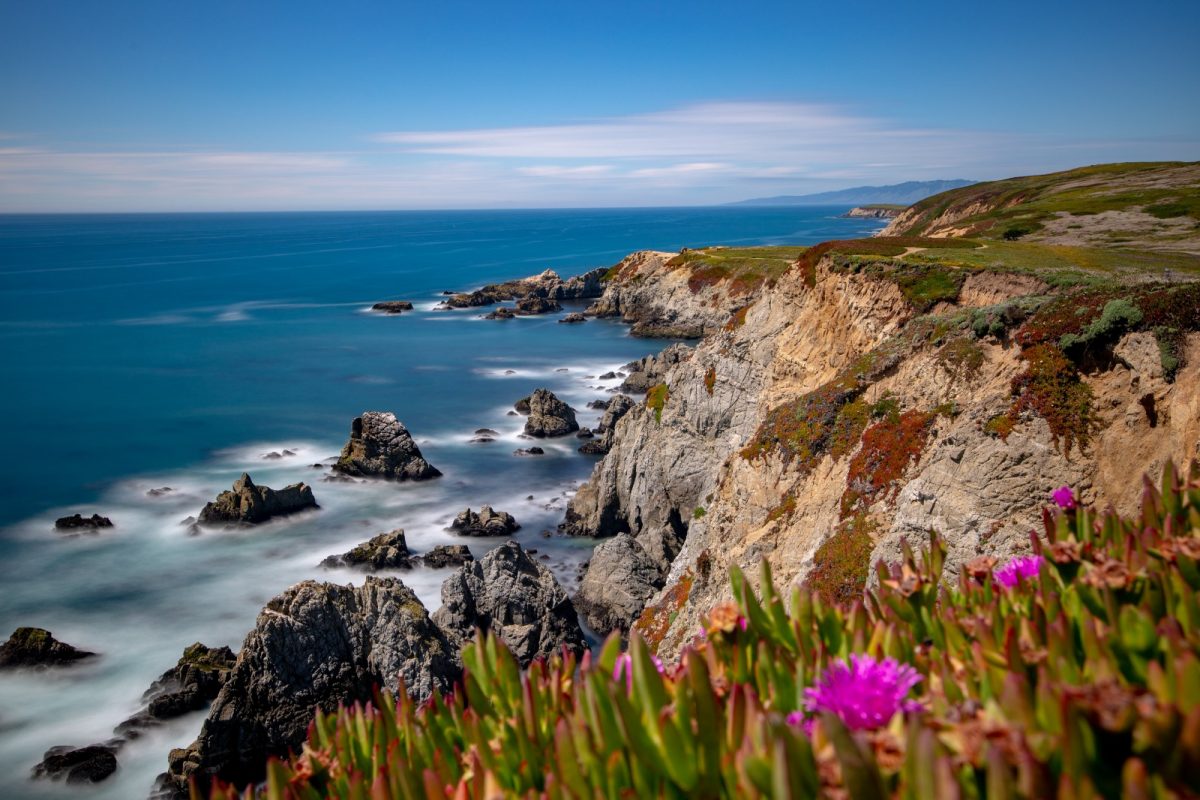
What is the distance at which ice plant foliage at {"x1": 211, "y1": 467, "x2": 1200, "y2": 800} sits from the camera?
2.81m

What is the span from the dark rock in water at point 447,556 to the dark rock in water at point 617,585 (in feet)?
19.8

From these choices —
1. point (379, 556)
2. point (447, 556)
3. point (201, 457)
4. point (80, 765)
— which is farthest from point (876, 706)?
point (201, 457)

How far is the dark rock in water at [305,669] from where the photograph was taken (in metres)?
20.3

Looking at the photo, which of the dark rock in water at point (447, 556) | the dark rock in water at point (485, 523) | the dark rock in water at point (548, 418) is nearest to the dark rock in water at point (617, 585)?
the dark rock in water at point (447, 556)

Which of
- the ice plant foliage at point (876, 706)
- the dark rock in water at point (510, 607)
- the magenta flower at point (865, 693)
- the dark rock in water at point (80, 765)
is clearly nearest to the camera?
the ice plant foliage at point (876, 706)

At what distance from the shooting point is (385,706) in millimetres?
4703

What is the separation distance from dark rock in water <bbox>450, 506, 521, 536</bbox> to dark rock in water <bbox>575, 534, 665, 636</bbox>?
7.58 m

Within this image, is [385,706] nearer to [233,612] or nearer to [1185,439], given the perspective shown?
[1185,439]

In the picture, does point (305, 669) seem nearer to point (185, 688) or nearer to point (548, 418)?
point (185, 688)

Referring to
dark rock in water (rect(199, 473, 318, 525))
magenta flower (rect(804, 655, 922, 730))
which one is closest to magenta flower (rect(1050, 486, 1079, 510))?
magenta flower (rect(804, 655, 922, 730))

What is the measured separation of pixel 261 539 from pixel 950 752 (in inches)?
1512

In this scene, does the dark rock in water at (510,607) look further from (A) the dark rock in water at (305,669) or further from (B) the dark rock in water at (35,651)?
(B) the dark rock in water at (35,651)

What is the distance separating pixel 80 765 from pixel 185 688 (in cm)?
314

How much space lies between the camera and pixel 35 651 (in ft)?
89.4
